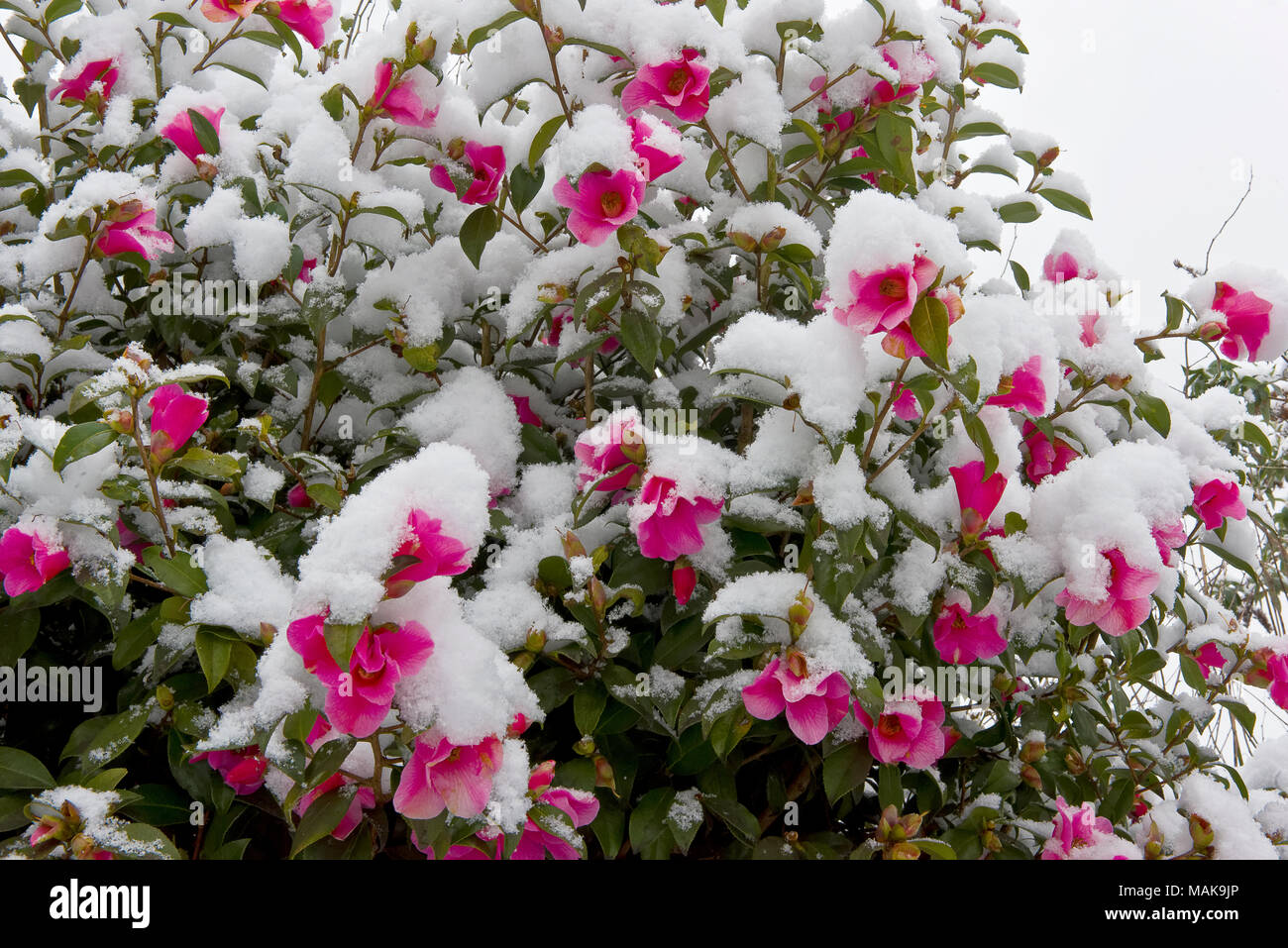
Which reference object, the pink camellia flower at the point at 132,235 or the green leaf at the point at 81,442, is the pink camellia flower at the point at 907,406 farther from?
the pink camellia flower at the point at 132,235

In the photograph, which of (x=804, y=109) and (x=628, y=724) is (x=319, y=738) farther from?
(x=804, y=109)

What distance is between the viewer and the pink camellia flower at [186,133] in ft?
3.62

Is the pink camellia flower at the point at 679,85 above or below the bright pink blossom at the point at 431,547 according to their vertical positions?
above

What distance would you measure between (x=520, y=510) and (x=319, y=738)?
1.17 feet

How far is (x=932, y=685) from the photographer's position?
931mm

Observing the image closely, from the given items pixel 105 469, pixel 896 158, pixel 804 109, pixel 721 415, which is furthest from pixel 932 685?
pixel 105 469

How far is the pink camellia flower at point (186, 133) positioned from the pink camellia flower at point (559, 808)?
86 centimetres

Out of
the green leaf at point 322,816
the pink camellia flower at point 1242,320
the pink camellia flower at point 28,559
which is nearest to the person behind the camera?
the green leaf at point 322,816

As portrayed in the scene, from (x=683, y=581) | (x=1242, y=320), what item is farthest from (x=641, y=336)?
(x=1242, y=320)

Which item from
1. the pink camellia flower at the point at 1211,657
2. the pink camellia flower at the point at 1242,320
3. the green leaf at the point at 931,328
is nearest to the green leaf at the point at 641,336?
the green leaf at the point at 931,328

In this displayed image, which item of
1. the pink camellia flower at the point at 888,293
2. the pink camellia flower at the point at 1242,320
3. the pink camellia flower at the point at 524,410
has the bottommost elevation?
the pink camellia flower at the point at 888,293

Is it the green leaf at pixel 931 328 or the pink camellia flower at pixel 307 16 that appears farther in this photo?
the pink camellia flower at pixel 307 16

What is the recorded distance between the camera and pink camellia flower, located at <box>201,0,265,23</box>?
3.67ft
